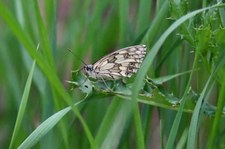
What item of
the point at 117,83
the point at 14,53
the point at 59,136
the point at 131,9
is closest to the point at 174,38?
the point at 117,83

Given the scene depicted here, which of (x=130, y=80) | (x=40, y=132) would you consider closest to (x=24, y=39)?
(x=40, y=132)

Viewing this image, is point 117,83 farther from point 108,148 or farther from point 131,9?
point 131,9

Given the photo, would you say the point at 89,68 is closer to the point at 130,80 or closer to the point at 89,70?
the point at 89,70

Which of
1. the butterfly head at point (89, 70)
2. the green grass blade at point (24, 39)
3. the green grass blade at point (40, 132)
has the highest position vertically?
the green grass blade at point (24, 39)

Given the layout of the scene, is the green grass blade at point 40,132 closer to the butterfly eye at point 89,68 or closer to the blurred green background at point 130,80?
the blurred green background at point 130,80

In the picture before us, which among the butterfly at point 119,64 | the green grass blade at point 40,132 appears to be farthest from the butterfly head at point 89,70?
the green grass blade at point 40,132

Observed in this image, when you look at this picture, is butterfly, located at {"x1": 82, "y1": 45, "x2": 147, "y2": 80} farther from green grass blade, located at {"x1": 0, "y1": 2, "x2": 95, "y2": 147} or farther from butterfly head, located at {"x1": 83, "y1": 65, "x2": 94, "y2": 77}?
green grass blade, located at {"x1": 0, "y1": 2, "x2": 95, "y2": 147}

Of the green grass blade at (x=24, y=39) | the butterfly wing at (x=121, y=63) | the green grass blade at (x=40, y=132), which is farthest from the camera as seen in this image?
the butterfly wing at (x=121, y=63)

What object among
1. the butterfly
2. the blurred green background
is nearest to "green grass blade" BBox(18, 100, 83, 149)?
the blurred green background

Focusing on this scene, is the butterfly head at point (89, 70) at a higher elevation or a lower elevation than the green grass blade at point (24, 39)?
lower
